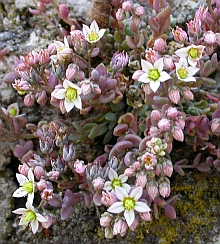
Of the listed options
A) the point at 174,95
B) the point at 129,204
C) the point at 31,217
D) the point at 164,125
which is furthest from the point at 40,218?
the point at 174,95

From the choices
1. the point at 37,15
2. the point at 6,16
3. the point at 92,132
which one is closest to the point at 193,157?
the point at 92,132

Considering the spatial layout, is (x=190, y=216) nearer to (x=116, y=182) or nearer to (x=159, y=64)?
(x=116, y=182)

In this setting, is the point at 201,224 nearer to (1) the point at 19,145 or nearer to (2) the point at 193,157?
(2) the point at 193,157

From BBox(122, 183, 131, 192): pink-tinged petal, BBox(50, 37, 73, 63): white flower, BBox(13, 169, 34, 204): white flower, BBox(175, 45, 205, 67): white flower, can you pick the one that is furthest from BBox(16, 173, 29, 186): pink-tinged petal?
BBox(175, 45, 205, 67): white flower

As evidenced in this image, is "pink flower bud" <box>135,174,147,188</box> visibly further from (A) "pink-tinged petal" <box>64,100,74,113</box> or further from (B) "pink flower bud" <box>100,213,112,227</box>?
(A) "pink-tinged petal" <box>64,100,74,113</box>

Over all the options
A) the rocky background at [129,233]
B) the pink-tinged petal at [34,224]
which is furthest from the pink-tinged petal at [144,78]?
the pink-tinged petal at [34,224]

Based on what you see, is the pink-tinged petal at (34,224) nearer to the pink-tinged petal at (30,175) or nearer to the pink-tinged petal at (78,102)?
the pink-tinged petal at (30,175)
